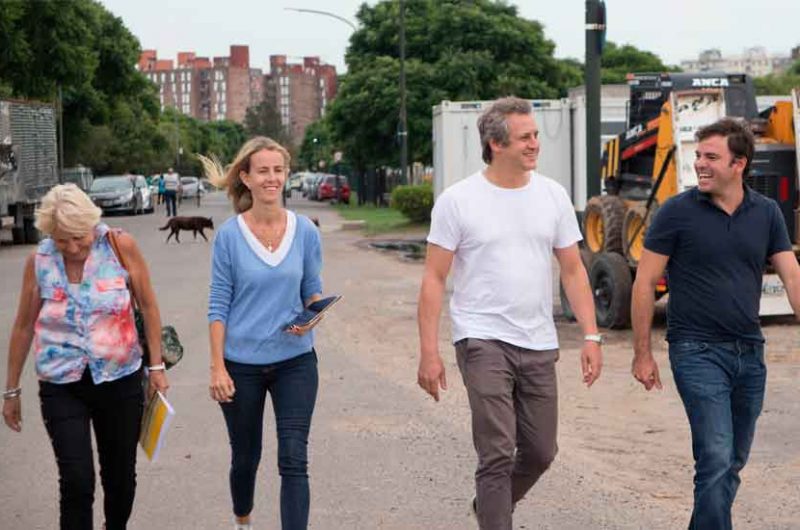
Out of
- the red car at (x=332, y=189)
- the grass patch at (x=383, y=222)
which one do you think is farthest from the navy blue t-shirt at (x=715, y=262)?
the red car at (x=332, y=189)

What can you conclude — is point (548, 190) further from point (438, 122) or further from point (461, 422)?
point (438, 122)

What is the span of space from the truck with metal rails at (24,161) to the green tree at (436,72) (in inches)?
602

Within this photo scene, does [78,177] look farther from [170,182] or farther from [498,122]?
[498,122]

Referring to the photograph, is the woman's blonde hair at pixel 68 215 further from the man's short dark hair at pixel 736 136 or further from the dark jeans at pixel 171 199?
the dark jeans at pixel 171 199

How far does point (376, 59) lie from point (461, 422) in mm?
42006

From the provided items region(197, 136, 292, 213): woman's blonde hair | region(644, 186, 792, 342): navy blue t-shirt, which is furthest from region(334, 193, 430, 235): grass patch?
region(644, 186, 792, 342): navy blue t-shirt

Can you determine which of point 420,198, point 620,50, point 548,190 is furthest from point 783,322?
point 620,50

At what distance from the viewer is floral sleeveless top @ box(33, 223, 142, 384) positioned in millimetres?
5668

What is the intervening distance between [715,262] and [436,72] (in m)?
43.1

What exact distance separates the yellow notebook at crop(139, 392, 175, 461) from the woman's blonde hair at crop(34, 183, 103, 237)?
2.48 feet

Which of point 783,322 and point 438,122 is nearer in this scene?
point 783,322

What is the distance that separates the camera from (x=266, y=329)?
Answer: 585cm

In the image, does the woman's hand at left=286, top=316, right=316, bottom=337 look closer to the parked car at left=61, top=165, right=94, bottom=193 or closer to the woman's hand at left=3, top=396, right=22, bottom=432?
the woman's hand at left=3, top=396, right=22, bottom=432

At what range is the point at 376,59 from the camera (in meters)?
50.9
